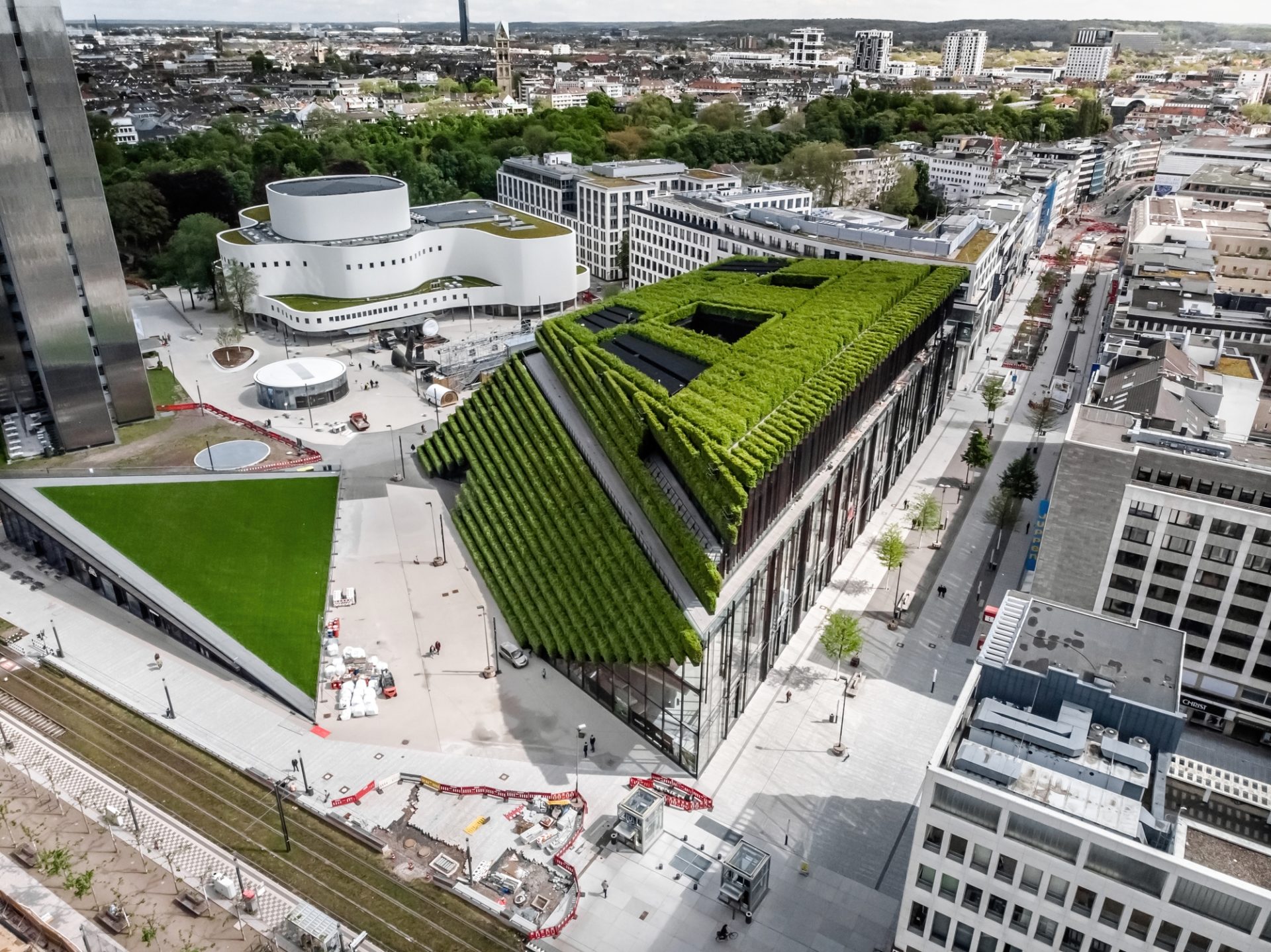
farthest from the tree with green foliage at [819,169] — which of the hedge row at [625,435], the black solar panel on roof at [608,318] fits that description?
the hedge row at [625,435]

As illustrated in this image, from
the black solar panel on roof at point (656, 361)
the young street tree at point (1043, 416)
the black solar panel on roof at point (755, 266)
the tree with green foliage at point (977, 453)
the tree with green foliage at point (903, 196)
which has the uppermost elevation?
the black solar panel on roof at point (656, 361)

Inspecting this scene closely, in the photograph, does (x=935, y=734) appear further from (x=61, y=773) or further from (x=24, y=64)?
(x=24, y=64)

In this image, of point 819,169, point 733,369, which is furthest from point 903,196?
point 733,369

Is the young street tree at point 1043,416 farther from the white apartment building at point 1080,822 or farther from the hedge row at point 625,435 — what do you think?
the white apartment building at point 1080,822

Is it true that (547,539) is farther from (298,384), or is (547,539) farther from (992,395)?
(992,395)

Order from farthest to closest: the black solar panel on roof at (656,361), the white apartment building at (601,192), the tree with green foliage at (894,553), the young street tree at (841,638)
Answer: the white apartment building at (601,192)
the tree with green foliage at (894,553)
the black solar panel on roof at (656,361)
the young street tree at (841,638)

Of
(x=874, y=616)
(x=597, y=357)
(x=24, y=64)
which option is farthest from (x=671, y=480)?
(x=24, y=64)

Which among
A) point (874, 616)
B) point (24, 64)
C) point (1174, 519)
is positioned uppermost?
point (24, 64)
